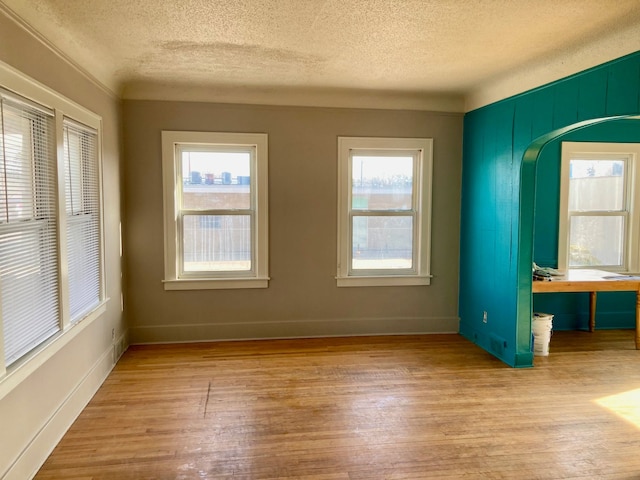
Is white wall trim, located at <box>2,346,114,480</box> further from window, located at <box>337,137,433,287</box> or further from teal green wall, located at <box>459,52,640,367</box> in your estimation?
teal green wall, located at <box>459,52,640,367</box>

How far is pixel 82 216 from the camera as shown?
307 centimetres

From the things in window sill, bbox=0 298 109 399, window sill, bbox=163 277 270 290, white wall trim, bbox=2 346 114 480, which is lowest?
white wall trim, bbox=2 346 114 480

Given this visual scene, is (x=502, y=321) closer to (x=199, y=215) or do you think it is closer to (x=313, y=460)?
(x=313, y=460)

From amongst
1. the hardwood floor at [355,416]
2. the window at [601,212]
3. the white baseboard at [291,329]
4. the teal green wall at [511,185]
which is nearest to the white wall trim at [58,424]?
the hardwood floor at [355,416]

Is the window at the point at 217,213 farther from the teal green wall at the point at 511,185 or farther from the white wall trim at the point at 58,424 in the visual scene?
the teal green wall at the point at 511,185

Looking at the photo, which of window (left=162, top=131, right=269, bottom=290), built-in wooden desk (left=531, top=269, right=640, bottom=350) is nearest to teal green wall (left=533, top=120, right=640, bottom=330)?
built-in wooden desk (left=531, top=269, right=640, bottom=350)

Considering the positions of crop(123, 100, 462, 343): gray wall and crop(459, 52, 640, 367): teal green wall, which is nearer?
crop(459, 52, 640, 367): teal green wall

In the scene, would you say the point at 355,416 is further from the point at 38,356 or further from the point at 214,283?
the point at 214,283

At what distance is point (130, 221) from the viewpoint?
4.23 metres

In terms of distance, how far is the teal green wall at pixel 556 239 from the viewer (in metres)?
4.75

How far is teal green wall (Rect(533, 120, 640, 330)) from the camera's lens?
475 cm

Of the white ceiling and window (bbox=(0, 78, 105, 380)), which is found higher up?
the white ceiling

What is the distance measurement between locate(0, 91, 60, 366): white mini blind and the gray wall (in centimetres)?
168

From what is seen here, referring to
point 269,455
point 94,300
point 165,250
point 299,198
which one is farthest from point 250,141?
point 269,455
